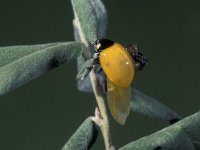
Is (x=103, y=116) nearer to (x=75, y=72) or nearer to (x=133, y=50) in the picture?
(x=133, y=50)

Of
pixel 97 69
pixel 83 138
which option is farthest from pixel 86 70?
pixel 83 138

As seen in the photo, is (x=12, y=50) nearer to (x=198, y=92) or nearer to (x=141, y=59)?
(x=141, y=59)

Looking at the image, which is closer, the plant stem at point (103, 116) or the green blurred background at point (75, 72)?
the plant stem at point (103, 116)

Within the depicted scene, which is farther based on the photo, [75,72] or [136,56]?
[75,72]

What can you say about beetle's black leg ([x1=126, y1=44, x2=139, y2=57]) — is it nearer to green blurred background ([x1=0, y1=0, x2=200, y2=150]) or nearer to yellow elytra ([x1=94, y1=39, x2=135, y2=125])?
yellow elytra ([x1=94, y1=39, x2=135, y2=125])

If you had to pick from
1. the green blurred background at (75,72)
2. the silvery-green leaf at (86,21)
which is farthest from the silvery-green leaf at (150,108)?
the green blurred background at (75,72)

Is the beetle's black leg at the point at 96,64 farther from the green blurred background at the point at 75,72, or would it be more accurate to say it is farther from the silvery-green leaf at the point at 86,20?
the green blurred background at the point at 75,72

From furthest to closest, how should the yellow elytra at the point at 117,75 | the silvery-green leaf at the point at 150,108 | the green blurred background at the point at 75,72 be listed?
the green blurred background at the point at 75,72 < the silvery-green leaf at the point at 150,108 < the yellow elytra at the point at 117,75
